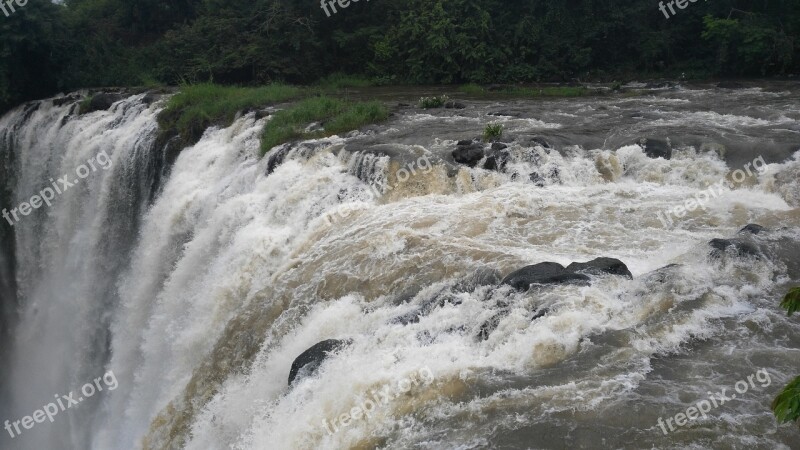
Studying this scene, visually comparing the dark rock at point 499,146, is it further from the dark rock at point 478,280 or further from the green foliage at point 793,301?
the green foliage at point 793,301

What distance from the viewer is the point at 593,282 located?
6922 mm

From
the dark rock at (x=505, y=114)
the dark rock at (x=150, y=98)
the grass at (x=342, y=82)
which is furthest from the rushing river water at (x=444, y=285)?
the grass at (x=342, y=82)

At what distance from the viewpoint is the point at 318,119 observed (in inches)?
608

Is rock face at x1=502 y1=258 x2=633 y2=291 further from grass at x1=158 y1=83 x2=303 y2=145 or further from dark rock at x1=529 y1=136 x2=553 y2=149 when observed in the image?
grass at x1=158 y1=83 x2=303 y2=145

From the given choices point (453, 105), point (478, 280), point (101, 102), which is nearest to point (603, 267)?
point (478, 280)

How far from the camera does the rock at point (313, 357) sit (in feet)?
21.2

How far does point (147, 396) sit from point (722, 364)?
8251 mm

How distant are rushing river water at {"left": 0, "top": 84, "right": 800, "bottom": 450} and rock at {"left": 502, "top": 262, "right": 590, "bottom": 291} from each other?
96 mm

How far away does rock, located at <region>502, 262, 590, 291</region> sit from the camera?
6934 millimetres

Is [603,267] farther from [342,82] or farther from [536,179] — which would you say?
[342,82]

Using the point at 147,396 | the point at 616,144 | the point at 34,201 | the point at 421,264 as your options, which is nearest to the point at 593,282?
Answer: the point at 421,264

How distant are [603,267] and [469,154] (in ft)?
15.0

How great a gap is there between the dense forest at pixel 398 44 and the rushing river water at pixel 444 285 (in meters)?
7.42

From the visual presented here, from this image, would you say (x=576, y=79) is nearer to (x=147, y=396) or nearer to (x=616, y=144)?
(x=616, y=144)
